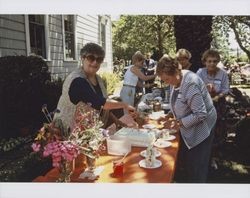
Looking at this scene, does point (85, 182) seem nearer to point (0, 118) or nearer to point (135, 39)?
point (0, 118)

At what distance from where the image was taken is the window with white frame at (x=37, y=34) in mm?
5354

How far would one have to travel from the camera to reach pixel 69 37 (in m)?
7.31

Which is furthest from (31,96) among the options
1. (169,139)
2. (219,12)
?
(219,12)

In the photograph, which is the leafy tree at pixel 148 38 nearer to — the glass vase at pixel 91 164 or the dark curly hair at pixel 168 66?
the dark curly hair at pixel 168 66

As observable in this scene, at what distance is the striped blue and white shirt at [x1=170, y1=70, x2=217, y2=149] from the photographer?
2.57 metres

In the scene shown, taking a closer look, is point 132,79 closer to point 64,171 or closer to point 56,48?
point 56,48

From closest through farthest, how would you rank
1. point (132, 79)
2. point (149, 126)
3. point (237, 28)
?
point (149, 126)
point (237, 28)
point (132, 79)

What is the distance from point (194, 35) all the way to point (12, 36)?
7.98ft


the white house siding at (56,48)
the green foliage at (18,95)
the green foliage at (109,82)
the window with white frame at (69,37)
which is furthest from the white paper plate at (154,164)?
the green foliage at (109,82)

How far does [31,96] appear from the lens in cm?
447

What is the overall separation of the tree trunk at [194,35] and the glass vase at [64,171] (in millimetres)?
A: 3056

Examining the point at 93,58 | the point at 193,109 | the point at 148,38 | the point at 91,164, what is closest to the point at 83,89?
the point at 93,58

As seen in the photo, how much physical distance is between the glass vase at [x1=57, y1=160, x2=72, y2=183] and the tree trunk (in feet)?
10.0

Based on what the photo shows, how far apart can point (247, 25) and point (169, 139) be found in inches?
52.4
